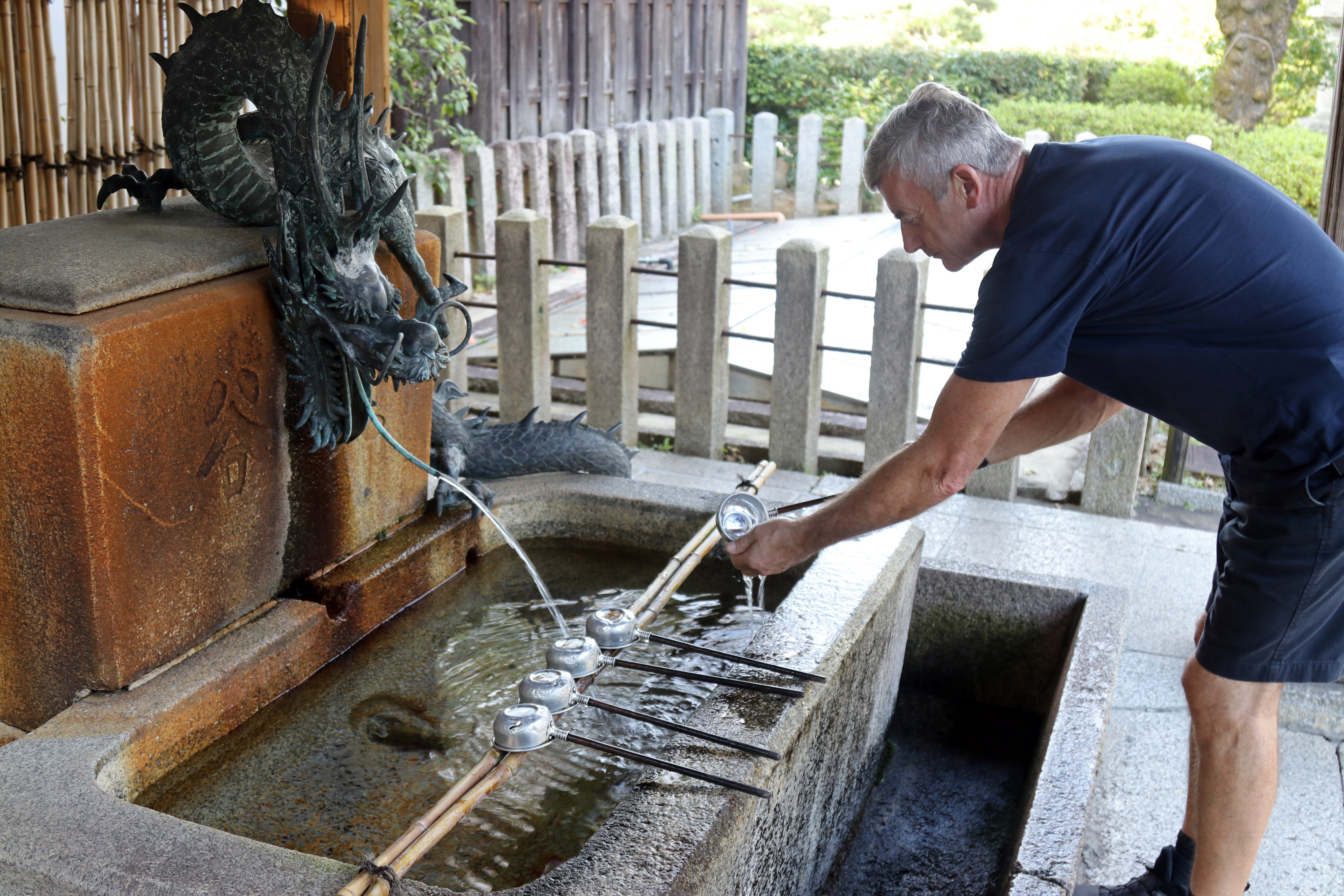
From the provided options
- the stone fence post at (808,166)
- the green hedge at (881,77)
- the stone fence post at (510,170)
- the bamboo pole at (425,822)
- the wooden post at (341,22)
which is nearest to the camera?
the bamboo pole at (425,822)

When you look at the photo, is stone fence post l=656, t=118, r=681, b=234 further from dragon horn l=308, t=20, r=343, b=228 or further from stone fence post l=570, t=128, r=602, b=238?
dragon horn l=308, t=20, r=343, b=228

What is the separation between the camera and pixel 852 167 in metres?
11.9

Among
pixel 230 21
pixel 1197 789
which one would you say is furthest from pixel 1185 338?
pixel 230 21

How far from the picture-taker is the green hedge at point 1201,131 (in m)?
9.98

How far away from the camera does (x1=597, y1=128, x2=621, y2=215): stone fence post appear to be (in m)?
9.87

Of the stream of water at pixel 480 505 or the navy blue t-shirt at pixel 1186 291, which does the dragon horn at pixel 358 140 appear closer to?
the stream of water at pixel 480 505

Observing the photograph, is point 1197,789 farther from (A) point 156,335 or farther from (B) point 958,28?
(B) point 958,28

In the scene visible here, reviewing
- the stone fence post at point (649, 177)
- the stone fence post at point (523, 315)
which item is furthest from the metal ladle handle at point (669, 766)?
the stone fence post at point (649, 177)

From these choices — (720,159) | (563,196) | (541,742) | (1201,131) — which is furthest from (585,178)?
(541,742)

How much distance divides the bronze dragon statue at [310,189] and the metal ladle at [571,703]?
30.6 inches

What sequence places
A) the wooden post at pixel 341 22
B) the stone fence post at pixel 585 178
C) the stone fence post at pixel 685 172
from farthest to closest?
the stone fence post at pixel 685 172 < the stone fence post at pixel 585 178 < the wooden post at pixel 341 22

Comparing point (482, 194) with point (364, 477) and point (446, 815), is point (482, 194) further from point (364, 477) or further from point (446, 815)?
point (446, 815)

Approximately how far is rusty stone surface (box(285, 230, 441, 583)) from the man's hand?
88 cm

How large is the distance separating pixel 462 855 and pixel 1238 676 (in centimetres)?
147
